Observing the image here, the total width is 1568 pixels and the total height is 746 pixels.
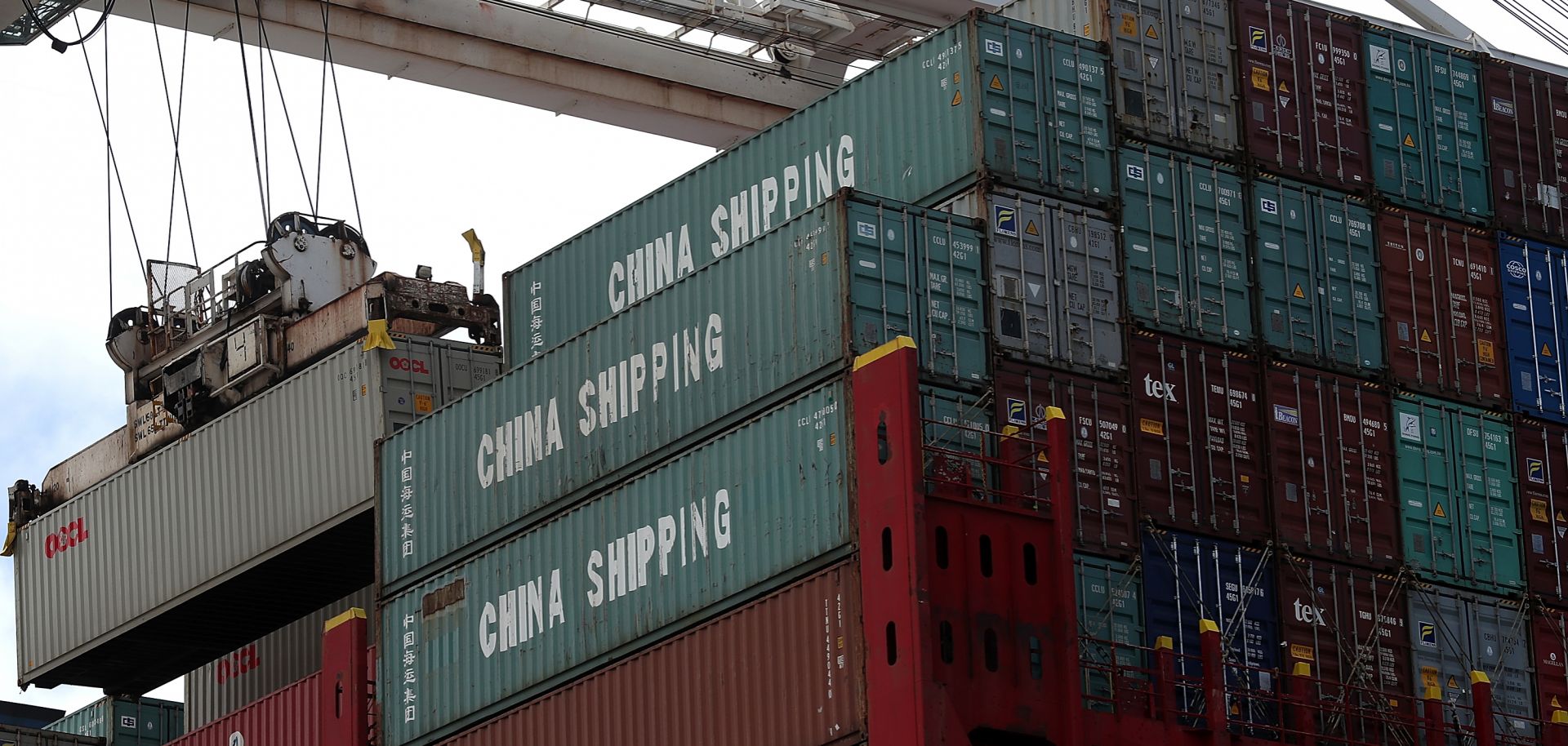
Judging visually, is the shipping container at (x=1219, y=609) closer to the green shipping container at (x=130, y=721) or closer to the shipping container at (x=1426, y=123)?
the shipping container at (x=1426, y=123)

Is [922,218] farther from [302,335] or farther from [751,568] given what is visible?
[302,335]

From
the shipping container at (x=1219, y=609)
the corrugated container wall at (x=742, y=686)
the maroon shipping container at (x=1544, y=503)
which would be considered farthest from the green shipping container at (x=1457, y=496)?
the corrugated container wall at (x=742, y=686)

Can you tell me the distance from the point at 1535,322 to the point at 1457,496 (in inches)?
122

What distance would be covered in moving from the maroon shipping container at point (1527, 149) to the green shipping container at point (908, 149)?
6274mm

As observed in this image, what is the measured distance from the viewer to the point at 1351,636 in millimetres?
31750

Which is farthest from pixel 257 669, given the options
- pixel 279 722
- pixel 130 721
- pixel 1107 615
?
pixel 1107 615

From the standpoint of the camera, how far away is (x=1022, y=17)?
1383 inches

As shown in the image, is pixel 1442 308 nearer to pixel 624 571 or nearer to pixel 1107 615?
pixel 1107 615

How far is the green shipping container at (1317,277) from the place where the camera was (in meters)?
33.2

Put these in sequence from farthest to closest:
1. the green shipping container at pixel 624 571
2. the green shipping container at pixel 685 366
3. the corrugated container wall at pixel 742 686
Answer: the green shipping container at pixel 685 366 < the green shipping container at pixel 624 571 < the corrugated container wall at pixel 742 686

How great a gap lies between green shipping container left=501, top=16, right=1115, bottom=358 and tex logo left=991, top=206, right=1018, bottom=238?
44cm

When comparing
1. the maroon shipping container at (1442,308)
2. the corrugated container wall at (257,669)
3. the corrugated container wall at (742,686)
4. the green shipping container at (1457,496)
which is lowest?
the corrugated container wall at (742,686)

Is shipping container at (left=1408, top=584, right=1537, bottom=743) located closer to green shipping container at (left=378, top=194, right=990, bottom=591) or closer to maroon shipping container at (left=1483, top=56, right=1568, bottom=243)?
maroon shipping container at (left=1483, top=56, right=1568, bottom=243)

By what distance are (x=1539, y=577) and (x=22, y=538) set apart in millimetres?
25750
